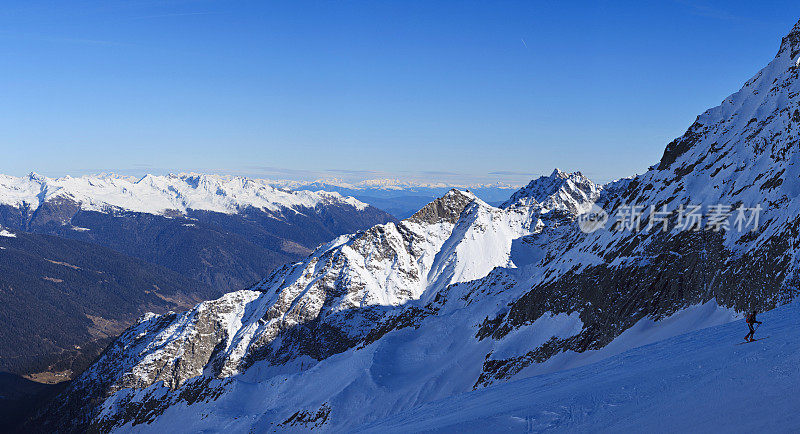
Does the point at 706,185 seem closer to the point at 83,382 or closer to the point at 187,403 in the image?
the point at 187,403

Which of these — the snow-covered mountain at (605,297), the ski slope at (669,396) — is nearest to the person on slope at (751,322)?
the ski slope at (669,396)

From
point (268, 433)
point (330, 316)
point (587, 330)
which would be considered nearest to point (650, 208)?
point (587, 330)

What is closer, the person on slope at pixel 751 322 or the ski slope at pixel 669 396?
the ski slope at pixel 669 396

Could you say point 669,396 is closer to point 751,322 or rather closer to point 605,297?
point 751,322

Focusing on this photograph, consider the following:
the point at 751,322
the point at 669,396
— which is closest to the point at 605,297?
the point at 751,322

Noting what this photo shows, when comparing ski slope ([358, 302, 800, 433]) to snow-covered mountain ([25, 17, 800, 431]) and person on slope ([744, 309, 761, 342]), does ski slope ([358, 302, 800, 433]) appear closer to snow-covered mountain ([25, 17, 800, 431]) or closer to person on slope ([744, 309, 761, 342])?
person on slope ([744, 309, 761, 342])

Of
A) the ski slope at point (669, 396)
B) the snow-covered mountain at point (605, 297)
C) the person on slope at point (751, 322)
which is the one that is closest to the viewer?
the ski slope at point (669, 396)

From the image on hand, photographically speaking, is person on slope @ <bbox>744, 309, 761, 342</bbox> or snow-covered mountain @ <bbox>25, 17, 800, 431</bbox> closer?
person on slope @ <bbox>744, 309, 761, 342</bbox>

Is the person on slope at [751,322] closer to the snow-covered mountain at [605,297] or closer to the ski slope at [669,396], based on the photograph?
the ski slope at [669,396]

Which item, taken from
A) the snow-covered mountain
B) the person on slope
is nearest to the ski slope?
the person on slope
